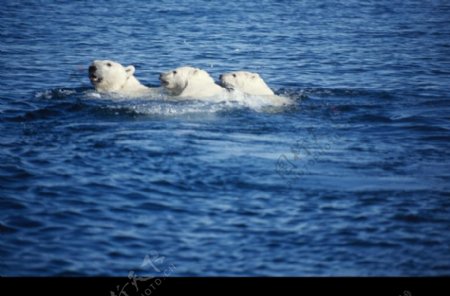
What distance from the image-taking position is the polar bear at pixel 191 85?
16453 mm

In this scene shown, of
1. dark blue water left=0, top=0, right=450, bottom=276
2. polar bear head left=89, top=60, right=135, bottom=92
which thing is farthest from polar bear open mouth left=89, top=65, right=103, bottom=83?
dark blue water left=0, top=0, right=450, bottom=276

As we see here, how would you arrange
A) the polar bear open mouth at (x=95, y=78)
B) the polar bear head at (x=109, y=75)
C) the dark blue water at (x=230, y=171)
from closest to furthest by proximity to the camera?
the dark blue water at (x=230, y=171), the polar bear head at (x=109, y=75), the polar bear open mouth at (x=95, y=78)

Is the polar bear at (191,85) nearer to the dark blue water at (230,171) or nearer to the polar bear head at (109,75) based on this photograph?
the dark blue water at (230,171)

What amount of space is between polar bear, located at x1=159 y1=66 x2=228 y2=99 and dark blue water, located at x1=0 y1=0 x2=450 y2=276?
0.62m

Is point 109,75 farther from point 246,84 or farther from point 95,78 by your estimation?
point 246,84

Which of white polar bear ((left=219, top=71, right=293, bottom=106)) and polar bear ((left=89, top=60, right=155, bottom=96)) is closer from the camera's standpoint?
white polar bear ((left=219, top=71, right=293, bottom=106))

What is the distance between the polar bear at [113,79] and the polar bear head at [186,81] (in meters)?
0.54

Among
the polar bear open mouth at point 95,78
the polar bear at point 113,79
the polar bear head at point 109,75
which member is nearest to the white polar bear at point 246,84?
the polar bear at point 113,79

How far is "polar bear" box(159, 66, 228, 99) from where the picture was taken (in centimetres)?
1645

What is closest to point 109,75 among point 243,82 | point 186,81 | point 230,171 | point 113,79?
point 113,79

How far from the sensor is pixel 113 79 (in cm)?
1700

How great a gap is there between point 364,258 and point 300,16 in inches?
996

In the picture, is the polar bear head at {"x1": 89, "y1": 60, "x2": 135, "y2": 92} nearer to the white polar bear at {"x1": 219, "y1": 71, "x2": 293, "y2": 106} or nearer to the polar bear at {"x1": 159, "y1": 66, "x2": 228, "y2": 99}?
the polar bear at {"x1": 159, "y1": 66, "x2": 228, "y2": 99}

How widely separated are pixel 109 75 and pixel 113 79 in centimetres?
12
